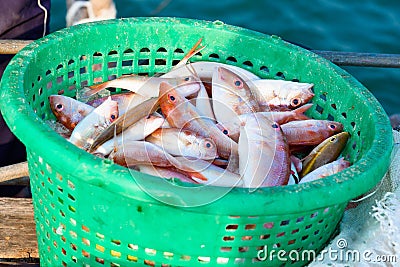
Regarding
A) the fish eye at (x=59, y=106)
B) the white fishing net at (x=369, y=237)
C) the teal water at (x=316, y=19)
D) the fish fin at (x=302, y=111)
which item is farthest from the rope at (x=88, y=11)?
the white fishing net at (x=369, y=237)

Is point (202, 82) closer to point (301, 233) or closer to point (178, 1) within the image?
point (301, 233)

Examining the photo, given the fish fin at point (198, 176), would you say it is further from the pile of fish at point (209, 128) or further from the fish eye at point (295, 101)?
the fish eye at point (295, 101)

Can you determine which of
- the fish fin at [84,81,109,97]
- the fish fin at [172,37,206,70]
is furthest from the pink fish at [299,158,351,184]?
the fish fin at [84,81,109,97]

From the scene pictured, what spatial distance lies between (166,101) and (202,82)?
23 centimetres

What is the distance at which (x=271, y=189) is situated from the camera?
1.52 meters

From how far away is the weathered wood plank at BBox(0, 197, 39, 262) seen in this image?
2498 millimetres

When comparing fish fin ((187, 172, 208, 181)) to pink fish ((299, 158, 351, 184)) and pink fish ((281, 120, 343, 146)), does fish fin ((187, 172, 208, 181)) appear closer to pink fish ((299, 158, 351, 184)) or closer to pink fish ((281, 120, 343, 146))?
pink fish ((299, 158, 351, 184))

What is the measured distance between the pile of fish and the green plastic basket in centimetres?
13

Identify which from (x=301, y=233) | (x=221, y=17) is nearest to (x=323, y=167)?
(x=301, y=233)

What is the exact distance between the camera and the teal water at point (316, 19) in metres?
5.91

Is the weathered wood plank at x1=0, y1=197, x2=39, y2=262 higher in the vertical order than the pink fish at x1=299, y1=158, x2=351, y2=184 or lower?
lower

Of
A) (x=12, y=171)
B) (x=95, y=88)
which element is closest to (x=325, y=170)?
(x=95, y=88)

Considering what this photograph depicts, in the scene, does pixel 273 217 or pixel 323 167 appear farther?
pixel 323 167

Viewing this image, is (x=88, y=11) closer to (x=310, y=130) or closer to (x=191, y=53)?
(x=191, y=53)
